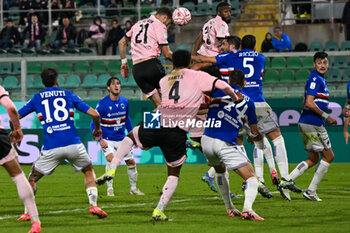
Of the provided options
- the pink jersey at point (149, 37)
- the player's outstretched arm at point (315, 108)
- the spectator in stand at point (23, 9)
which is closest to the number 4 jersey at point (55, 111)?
the pink jersey at point (149, 37)

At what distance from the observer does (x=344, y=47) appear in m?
23.8

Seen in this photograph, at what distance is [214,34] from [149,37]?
1.28 meters

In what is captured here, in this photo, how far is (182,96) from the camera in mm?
9047

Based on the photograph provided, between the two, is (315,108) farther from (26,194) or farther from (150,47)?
(26,194)

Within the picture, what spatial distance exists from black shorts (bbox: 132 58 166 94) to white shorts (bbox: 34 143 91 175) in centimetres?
249

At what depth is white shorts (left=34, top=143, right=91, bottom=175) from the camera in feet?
30.8

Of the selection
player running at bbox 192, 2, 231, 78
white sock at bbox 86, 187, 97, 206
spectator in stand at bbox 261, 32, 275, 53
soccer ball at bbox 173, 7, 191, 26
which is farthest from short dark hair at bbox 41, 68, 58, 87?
spectator in stand at bbox 261, 32, 275, 53

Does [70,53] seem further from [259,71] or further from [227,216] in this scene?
[227,216]

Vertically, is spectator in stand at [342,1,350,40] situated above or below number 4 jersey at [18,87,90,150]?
above

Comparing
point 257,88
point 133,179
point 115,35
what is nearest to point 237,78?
point 257,88

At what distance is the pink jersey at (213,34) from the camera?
39.5 ft

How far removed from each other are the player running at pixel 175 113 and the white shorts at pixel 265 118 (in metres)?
2.99

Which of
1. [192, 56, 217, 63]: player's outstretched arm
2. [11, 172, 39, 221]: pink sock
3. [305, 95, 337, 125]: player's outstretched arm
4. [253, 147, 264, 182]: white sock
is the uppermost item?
[192, 56, 217, 63]: player's outstretched arm

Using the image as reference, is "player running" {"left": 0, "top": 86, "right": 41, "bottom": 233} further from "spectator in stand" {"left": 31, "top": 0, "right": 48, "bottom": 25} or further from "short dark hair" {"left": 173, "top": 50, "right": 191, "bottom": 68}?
"spectator in stand" {"left": 31, "top": 0, "right": 48, "bottom": 25}
